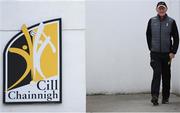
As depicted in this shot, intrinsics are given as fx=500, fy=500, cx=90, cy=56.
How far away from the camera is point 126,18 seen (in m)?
10.4

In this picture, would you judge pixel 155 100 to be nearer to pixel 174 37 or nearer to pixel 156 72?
pixel 156 72

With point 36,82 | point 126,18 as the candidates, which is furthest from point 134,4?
point 36,82

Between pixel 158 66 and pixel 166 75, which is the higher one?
pixel 158 66

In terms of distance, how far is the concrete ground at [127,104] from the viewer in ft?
28.1

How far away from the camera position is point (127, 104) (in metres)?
9.16

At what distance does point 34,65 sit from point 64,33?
0.69 meters

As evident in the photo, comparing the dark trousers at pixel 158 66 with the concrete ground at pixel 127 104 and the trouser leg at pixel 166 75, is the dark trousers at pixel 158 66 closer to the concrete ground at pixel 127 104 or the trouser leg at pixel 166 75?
the trouser leg at pixel 166 75

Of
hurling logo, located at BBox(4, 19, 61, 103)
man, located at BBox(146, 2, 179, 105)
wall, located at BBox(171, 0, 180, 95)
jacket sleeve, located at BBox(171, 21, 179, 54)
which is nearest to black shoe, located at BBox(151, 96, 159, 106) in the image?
man, located at BBox(146, 2, 179, 105)

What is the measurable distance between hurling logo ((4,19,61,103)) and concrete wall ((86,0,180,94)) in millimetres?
2547

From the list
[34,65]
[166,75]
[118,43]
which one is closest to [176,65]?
[118,43]

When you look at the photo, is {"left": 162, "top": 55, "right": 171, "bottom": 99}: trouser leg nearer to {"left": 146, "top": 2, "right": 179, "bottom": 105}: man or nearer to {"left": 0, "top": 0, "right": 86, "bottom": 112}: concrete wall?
{"left": 146, "top": 2, "right": 179, "bottom": 105}: man

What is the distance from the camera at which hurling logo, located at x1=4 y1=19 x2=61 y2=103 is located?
783 centimetres

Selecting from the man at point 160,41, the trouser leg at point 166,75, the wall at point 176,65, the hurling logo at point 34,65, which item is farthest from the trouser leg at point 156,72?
the hurling logo at point 34,65

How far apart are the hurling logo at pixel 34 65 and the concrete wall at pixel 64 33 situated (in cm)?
10
